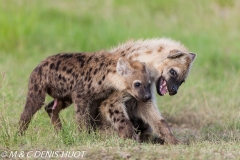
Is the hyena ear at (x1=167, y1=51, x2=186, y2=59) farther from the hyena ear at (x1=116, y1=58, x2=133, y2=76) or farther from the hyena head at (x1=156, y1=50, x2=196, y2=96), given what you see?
the hyena ear at (x1=116, y1=58, x2=133, y2=76)

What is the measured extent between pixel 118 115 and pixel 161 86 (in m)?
0.61

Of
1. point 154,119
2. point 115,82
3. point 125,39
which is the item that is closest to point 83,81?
point 115,82

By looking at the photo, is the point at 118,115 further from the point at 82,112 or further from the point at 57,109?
the point at 57,109

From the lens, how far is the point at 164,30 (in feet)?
39.5

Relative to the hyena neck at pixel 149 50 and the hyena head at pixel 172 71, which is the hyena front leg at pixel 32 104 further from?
the hyena head at pixel 172 71

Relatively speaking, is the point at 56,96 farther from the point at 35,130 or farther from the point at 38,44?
the point at 38,44

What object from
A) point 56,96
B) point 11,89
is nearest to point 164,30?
point 11,89

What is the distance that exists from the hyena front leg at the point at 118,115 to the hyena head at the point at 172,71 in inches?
18.7

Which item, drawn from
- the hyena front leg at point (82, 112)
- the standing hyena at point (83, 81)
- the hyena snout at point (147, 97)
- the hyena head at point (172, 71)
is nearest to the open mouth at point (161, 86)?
the hyena head at point (172, 71)

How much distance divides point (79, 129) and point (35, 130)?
0.44m

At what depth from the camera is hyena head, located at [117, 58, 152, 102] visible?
6.75 meters

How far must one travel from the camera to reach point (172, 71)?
7109mm

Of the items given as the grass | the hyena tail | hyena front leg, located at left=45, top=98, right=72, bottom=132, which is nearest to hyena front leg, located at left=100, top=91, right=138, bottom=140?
the grass

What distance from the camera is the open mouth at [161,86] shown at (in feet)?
23.3
